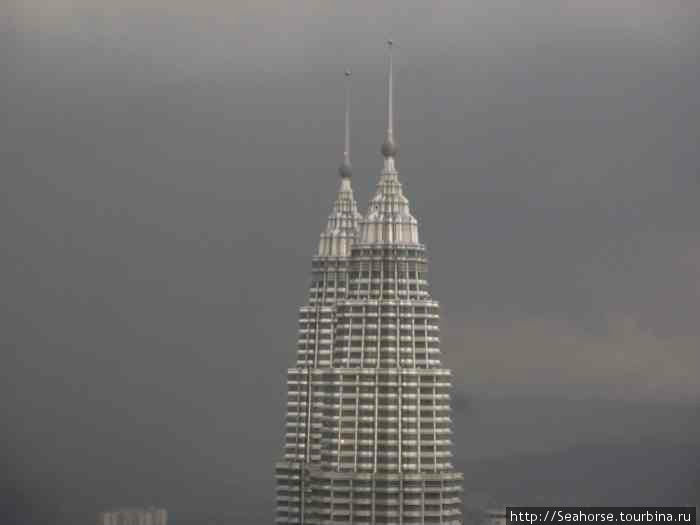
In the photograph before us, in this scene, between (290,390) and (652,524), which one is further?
(290,390)

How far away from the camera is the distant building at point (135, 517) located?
139 m

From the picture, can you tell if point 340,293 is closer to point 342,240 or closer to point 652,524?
point 342,240

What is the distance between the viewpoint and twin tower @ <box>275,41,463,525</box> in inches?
5374

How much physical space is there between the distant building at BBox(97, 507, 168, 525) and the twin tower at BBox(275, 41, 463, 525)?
5.26 meters

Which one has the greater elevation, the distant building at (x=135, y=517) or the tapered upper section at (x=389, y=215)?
the tapered upper section at (x=389, y=215)

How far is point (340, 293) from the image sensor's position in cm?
14400

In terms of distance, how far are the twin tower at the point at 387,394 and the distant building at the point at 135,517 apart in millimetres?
5263

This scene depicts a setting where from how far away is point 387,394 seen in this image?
449ft

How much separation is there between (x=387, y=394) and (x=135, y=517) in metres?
10.5

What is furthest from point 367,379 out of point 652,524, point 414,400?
point 652,524

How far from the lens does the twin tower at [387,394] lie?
136500 mm

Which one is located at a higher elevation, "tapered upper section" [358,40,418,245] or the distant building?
"tapered upper section" [358,40,418,245]

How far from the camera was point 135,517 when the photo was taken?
139m

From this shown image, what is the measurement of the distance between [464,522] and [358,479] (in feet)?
14.8
